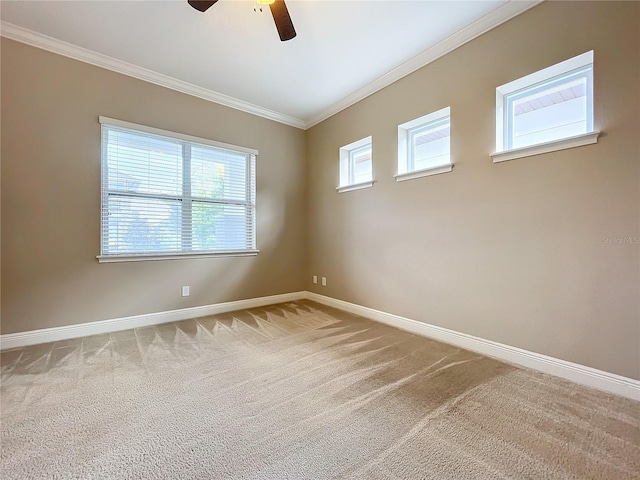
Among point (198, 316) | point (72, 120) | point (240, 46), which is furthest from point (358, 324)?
point (72, 120)

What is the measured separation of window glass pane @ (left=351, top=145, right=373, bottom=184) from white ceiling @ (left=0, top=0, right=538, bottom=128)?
0.72 meters

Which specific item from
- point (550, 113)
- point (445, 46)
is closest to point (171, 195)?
point (445, 46)

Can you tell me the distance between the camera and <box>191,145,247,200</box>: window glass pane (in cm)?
344

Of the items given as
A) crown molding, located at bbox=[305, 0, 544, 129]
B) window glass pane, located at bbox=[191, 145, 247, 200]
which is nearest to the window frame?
crown molding, located at bbox=[305, 0, 544, 129]

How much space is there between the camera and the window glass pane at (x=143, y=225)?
292cm

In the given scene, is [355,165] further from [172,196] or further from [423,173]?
[172,196]

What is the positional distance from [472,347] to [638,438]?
1.09m

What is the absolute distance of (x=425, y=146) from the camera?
2.96 m

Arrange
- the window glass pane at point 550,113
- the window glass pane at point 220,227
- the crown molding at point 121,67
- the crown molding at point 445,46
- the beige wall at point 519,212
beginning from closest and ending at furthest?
the beige wall at point 519,212, the window glass pane at point 550,113, the crown molding at point 445,46, the crown molding at point 121,67, the window glass pane at point 220,227

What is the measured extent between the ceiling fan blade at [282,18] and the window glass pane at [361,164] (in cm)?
188

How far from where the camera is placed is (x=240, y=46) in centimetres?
262

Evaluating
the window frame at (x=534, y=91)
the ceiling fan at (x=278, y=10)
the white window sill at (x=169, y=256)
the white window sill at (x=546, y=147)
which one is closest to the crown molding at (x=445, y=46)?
the window frame at (x=534, y=91)

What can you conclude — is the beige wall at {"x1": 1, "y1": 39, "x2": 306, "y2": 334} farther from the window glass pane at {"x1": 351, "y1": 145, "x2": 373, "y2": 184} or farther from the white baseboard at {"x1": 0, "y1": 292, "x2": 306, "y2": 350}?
the window glass pane at {"x1": 351, "y1": 145, "x2": 373, "y2": 184}

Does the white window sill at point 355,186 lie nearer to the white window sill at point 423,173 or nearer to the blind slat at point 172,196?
the white window sill at point 423,173
